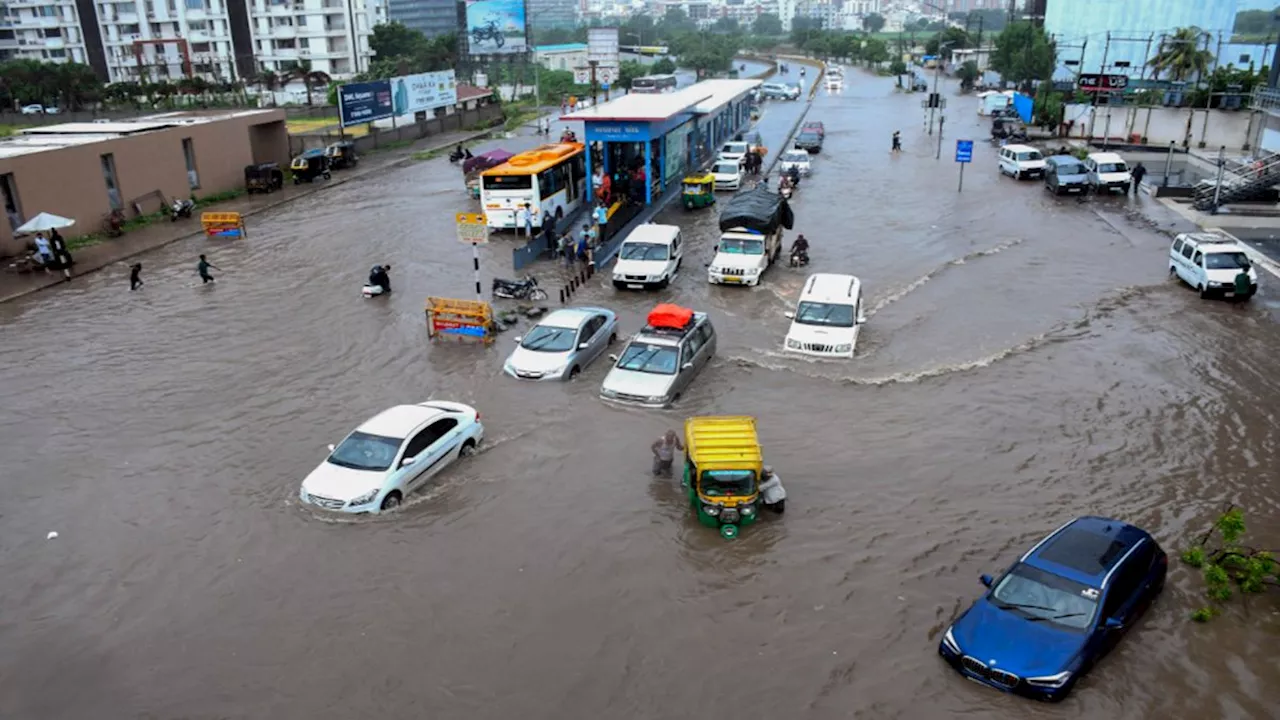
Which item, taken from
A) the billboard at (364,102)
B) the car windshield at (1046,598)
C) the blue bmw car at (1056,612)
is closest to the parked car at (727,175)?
the billboard at (364,102)

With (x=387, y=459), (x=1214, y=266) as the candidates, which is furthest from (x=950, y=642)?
(x=1214, y=266)

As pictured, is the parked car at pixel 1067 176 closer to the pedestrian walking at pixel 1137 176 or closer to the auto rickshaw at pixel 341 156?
the pedestrian walking at pixel 1137 176

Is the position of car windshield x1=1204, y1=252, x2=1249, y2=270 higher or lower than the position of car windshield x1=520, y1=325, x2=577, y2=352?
higher

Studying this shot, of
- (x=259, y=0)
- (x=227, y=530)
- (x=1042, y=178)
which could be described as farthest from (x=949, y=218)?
(x=259, y=0)

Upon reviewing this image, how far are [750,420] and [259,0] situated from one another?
3864 inches

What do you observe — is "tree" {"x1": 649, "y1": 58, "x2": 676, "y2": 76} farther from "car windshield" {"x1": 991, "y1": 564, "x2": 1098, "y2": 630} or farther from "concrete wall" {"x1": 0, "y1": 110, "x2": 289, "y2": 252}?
"car windshield" {"x1": 991, "y1": 564, "x2": 1098, "y2": 630}

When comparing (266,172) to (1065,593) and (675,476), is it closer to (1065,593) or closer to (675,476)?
(675,476)

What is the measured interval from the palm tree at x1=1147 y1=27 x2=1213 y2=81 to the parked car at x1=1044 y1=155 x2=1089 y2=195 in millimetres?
23400

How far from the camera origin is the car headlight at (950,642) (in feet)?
33.6

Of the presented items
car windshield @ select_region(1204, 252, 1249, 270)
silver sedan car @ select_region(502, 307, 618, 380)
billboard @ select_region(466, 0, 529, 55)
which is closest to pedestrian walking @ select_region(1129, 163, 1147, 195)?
car windshield @ select_region(1204, 252, 1249, 270)

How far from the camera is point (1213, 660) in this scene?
10492 mm

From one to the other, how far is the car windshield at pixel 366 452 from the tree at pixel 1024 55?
62.8 meters

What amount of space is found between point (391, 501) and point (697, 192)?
24.8 meters

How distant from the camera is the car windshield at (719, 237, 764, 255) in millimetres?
26266
